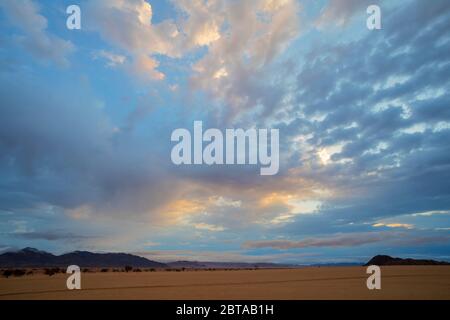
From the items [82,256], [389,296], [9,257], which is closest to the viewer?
[389,296]
